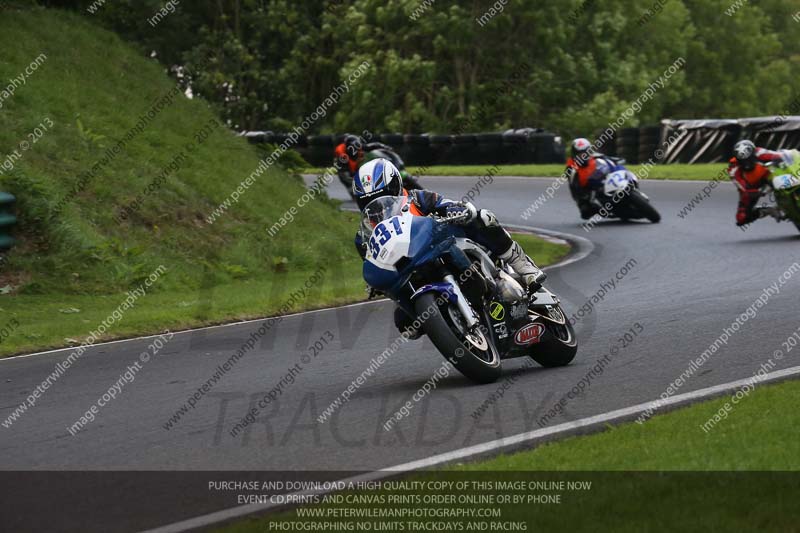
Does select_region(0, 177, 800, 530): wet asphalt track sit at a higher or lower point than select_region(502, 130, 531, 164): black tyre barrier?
higher

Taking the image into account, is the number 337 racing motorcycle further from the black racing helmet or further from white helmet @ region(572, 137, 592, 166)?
the black racing helmet

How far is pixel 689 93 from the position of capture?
59250 millimetres

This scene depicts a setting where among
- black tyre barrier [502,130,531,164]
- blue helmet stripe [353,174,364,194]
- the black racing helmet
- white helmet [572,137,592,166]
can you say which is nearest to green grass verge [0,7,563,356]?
the black racing helmet

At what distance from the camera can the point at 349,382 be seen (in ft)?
29.6

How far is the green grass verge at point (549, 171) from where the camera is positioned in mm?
28641

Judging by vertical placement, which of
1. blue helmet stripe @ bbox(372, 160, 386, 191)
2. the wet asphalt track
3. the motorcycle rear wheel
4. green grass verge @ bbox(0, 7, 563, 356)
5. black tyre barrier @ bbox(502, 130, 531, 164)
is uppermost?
blue helmet stripe @ bbox(372, 160, 386, 191)

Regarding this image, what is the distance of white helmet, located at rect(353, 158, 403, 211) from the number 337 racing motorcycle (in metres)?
0.08

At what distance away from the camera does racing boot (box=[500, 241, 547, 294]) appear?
8.88 m

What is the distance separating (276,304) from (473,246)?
603cm

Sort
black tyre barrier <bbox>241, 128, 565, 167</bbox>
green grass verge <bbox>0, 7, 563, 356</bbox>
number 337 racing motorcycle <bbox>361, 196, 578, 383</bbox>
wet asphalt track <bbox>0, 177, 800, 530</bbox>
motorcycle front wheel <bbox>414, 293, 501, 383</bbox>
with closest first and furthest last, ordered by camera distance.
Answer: wet asphalt track <bbox>0, 177, 800, 530</bbox>
motorcycle front wheel <bbox>414, 293, 501, 383</bbox>
number 337 racing motorcycle <bbox>361, 196, 578, 383</bbox>
green grass verge <bbox>0, 7, 563, 356</bbox>
black tyre barrier <bbox>241, 128, 565, 167</bbox>

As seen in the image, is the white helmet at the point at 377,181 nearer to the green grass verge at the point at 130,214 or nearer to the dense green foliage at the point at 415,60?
the green grass verge at the point at 130,214

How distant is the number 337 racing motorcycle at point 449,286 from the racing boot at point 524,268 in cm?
8

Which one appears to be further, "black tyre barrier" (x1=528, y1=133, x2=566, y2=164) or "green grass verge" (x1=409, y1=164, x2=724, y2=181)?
"black tyre barrier" (x1=528, y1=133, x2=566, y2=164)
